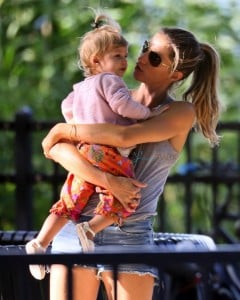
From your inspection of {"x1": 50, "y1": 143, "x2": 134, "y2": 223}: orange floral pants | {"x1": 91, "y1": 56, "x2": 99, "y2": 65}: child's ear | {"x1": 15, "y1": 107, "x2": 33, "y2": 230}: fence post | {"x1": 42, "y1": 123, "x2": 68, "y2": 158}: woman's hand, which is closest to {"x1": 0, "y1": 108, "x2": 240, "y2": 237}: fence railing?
{"x1": 15, "y1": 107, "x2": 33, "y2": 230}: fence post

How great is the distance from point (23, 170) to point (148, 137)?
328 cm

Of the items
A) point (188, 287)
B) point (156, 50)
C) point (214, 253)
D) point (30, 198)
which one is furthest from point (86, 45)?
point (30, 198)

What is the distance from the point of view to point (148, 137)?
3.29 metres

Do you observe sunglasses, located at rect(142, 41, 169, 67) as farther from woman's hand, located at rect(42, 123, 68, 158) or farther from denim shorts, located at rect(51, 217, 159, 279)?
denim shorts, located at rect(51, 217, 159, 279)

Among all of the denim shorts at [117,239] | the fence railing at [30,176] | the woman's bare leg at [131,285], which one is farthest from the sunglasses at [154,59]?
the fence railing at [30,176]

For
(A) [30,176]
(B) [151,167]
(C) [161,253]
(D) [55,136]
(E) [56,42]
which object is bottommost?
(A) [30,176]

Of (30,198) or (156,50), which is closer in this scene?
(156,50)

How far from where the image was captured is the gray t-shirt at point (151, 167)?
131 inches

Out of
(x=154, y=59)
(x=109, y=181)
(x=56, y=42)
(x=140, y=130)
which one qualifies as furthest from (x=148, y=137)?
(x=56, y=42)

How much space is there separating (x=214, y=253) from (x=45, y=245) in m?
1.09

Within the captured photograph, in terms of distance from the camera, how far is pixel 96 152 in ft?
10.8

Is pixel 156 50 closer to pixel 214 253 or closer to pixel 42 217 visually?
pixel 214 253

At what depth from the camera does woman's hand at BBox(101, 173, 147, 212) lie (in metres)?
3.22

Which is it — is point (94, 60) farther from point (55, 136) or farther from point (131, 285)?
point (131, 285)
